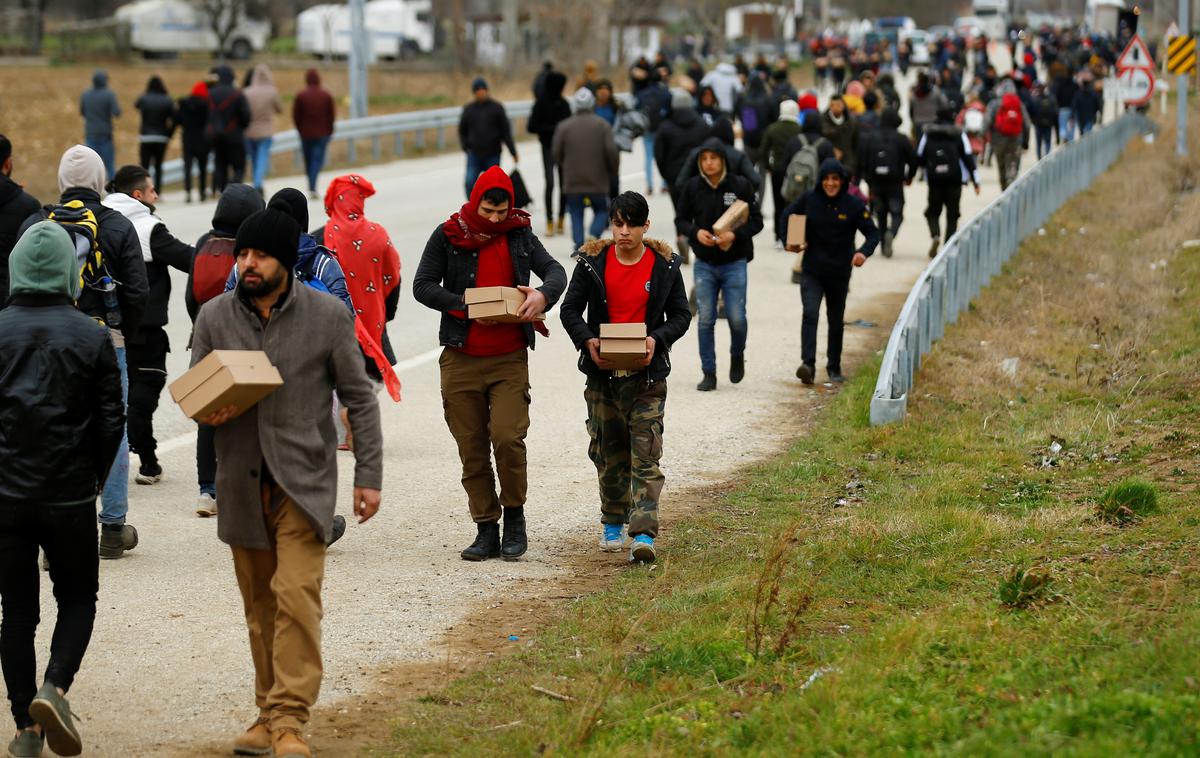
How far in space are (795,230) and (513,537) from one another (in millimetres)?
4956

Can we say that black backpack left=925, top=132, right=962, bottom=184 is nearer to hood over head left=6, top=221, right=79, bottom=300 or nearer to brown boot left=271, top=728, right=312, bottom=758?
hood over head left=6, top=221, right=79, bottom=300

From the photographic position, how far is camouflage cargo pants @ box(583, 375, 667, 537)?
8.12 meters

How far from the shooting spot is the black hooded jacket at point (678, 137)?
1825 centimetres

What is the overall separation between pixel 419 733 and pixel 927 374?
23.5 feet

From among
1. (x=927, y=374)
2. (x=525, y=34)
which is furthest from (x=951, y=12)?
(x=927, y=374)

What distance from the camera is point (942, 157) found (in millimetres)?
19062

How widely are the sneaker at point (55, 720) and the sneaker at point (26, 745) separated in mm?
124

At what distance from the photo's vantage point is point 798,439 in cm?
1113

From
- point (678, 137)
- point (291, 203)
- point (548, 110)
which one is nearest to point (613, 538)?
point (291, 203)

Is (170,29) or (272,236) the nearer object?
(272,236)

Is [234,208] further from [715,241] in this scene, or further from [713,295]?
[713,295]

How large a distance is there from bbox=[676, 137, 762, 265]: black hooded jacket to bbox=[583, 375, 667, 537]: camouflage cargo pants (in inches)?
168

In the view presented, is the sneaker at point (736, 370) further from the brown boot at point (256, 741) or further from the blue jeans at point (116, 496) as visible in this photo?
the brown boot at point (256, 741)

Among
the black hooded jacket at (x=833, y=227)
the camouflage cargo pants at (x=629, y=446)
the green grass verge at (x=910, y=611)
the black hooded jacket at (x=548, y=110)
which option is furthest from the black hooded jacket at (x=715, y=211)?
the black hooded jacket at (x=548, y=110)
